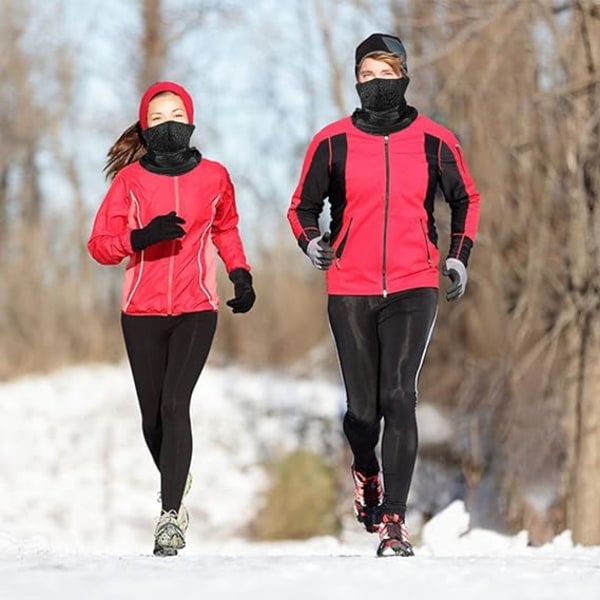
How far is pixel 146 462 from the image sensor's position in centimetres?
1936

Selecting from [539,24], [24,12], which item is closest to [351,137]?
[539,24]

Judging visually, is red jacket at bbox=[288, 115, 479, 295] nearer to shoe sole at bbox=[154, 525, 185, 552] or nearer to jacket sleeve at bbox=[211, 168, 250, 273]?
jacket sleeve at bbox=[211, 168, 250, 273]

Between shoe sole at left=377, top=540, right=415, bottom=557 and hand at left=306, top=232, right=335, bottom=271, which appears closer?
shoe sole at left=377, top=540, right=415, bottom=557

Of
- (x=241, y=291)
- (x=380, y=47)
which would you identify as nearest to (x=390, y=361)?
(x=241, y=291)

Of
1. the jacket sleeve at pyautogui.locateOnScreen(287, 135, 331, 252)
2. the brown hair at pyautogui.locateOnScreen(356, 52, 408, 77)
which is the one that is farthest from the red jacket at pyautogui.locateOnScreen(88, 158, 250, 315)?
the brown hair at pyautogui.locateOnScreen(356, 52, 408, 77)

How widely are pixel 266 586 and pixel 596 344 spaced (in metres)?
6.99

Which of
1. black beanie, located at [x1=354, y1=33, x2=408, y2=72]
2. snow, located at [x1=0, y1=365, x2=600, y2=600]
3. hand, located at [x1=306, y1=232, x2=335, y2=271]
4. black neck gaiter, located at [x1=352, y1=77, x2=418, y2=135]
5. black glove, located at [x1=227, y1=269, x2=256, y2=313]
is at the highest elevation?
black beanie, located at [x1=354, y1=33, x2=408, y2=72]

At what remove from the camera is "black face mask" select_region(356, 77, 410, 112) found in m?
5.83

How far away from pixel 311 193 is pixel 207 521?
12.1m

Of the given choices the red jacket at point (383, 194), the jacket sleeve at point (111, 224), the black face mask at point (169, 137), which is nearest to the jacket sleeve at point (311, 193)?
the red jacket at point (383, 194)

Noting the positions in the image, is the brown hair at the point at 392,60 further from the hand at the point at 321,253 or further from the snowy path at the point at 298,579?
the snowy path at the point at 298,579

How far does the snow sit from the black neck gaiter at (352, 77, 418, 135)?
5.62 ft

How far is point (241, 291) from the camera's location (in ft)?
20.0

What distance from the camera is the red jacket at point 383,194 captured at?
5.78m
